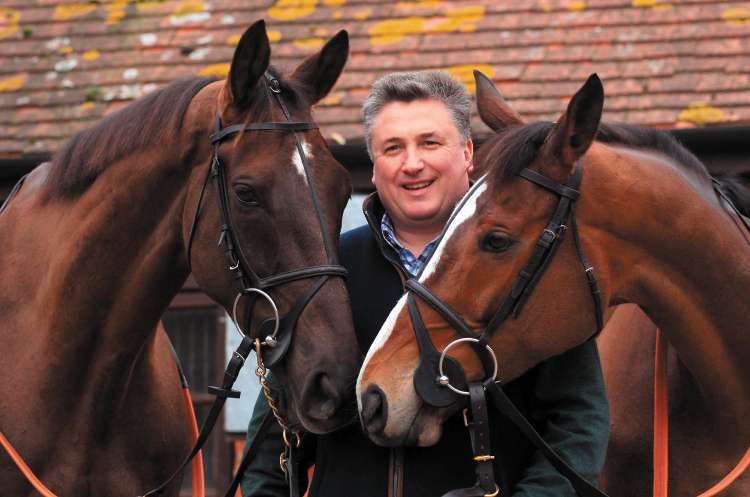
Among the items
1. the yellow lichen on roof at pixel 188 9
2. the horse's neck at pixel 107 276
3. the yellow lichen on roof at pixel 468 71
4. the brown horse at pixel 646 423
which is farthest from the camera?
the yellow lichen on roof at pixel 188 9

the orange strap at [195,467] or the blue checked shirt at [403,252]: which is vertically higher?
the blue checked shirt at [403,252]

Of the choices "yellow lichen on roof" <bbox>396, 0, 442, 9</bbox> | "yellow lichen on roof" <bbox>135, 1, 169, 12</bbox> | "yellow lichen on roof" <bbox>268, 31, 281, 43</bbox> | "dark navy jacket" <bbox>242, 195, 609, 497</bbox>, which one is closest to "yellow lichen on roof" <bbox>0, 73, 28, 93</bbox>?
"yellow lichen on roof" <bbox>135, 1, 169, 12</bbox>

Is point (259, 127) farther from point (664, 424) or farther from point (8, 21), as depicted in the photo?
point (8, 21)

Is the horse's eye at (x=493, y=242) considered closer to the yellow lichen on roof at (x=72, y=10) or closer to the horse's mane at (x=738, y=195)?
the horse's mane at (x=738, y=195)

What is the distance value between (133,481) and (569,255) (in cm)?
175

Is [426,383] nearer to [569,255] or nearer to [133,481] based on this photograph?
[569,255]

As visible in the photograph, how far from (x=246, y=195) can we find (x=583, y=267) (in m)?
1.05

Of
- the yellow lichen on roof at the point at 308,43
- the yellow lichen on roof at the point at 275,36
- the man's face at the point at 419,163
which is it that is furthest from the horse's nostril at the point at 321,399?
the yellow lichen on roof at the point at 275,36

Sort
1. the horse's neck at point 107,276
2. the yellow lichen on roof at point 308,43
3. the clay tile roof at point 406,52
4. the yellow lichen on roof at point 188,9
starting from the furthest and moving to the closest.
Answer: the yellow lichen on roof at point 188,9 < the yellow lichen on roof at point 308,43 < the clay tile roof at point 406,52 < the horse's neck at point 107,276

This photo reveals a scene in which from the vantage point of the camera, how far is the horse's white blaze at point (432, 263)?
3301 mm

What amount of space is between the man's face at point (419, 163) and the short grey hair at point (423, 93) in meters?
0.02

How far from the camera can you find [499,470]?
3.35 m

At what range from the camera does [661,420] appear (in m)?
3.78

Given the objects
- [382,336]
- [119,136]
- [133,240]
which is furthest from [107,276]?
[382,336]
